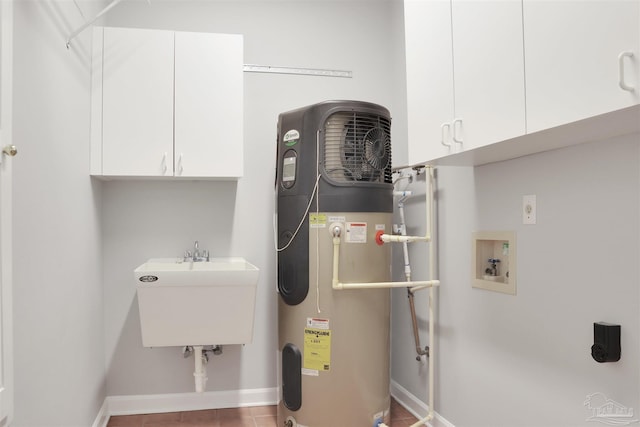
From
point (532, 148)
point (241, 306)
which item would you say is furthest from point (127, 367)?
point (532, 148)

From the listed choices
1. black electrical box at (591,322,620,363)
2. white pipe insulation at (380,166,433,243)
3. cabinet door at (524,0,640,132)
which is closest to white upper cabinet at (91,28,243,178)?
white pipe insulation at (380,166,433,243)

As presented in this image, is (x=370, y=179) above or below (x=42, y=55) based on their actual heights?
below

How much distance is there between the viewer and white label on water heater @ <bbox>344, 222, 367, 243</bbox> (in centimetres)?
253

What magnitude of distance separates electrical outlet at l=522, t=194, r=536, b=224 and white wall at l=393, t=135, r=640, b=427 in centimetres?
2

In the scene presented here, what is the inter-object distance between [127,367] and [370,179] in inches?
75.1

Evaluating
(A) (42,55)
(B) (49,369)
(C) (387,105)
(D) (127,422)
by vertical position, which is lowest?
(D) (127,422)

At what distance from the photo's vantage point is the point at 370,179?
257 cm

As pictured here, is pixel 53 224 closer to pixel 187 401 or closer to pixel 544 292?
pixel 187 401

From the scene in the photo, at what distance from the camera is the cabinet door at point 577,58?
1.21 m

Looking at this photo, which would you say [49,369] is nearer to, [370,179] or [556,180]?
[370,179]

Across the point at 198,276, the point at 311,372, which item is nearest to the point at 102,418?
the point at 198,276

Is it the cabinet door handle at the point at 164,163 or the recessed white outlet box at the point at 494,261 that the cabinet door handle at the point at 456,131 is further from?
the cabinet door handle at the point at 164,163

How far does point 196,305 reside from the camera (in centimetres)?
246

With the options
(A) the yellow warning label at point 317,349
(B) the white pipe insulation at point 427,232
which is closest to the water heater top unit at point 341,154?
(B) the white pipe insulation at point 427,232
